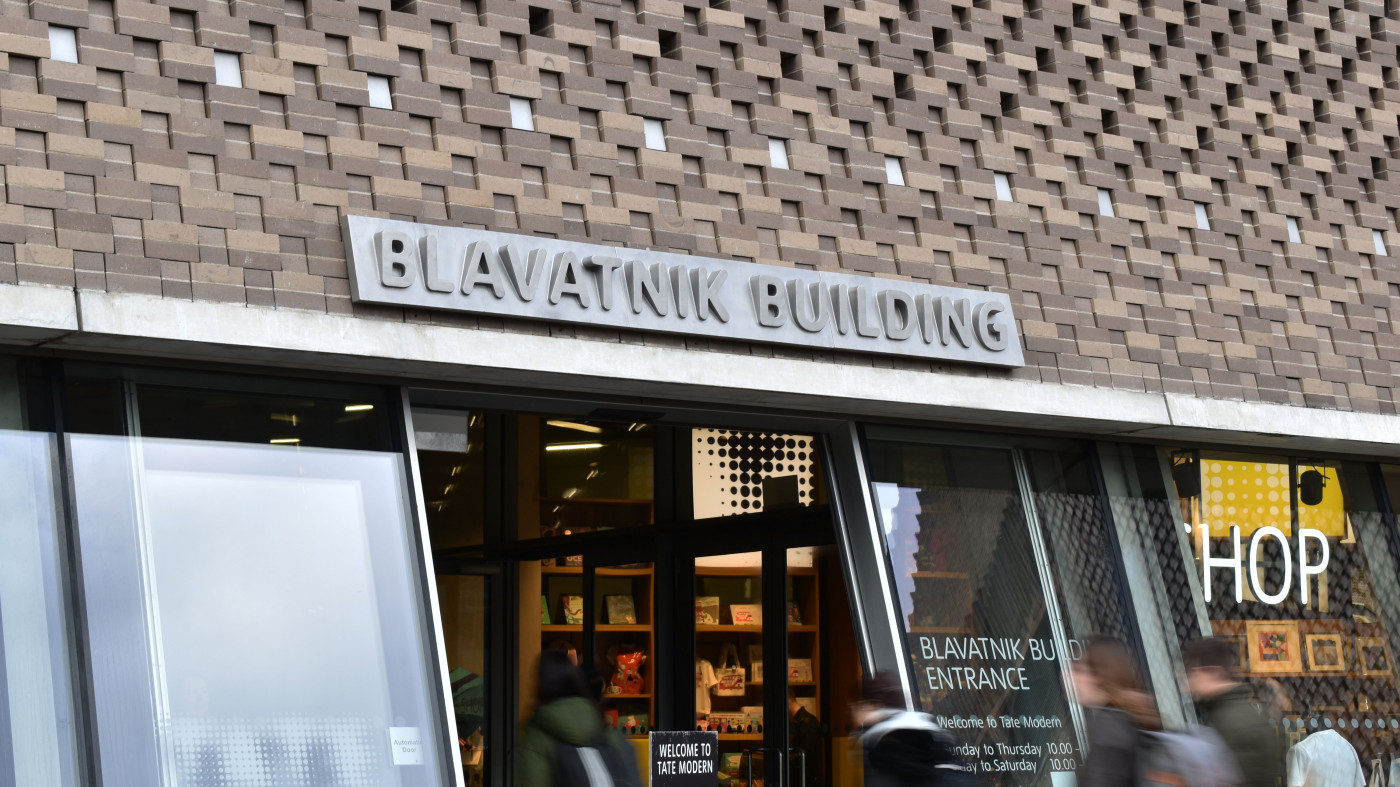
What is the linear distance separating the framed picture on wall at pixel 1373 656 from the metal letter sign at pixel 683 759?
543cm

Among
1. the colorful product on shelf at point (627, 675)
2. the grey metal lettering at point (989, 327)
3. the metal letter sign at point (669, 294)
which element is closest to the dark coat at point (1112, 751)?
the metal letter sign at point (669, 294)

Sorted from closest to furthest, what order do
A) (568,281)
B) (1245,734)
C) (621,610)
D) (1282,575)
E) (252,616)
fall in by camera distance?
(1245,734) < (252,616) < (568,281) < (1282,575) < (621,610)

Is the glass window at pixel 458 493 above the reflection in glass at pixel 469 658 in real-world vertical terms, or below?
above

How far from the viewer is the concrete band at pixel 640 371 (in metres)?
7.52

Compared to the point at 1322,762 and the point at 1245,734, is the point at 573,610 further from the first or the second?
the point at 1245,734

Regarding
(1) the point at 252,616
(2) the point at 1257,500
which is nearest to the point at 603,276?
(1) the point at 252,616

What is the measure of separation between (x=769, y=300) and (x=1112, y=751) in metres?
3.95

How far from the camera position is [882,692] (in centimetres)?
714

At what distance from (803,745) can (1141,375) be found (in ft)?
13.4

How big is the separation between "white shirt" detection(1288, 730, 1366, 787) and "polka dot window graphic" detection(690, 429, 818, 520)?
3962 millimetres

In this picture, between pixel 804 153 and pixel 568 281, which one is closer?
pixel 568 281

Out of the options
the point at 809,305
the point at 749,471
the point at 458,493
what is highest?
the point at 809,305

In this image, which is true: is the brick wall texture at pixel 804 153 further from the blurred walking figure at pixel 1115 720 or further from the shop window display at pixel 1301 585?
the blurred walking figure at pixel 1115 720

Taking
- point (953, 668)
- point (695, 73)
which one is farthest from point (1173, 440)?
point (695, 73)
